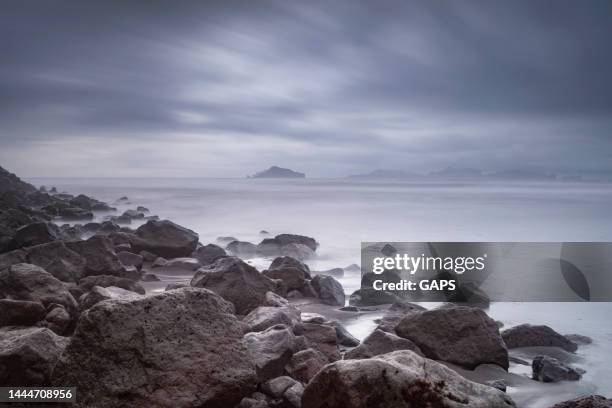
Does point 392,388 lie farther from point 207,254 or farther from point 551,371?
point 207,254

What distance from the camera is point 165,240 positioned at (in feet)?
34.5

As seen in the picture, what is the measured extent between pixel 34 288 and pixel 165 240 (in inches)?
199

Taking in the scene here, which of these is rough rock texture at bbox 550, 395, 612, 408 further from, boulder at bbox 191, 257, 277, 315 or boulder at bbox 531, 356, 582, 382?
boulder at bbox 191, 257, 277, 315

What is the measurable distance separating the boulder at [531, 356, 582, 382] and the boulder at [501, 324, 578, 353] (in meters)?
0.78

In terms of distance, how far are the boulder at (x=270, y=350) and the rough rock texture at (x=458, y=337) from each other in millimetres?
A: 1311

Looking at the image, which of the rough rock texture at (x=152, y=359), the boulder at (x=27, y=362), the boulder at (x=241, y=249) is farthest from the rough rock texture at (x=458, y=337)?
the boulder at (x=241, y=249)

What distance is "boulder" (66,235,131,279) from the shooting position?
24.5 feet

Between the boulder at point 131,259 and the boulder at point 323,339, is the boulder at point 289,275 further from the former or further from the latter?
the boulder at point 131,259

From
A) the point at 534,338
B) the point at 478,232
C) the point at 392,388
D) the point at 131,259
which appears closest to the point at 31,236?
the point at 131,259

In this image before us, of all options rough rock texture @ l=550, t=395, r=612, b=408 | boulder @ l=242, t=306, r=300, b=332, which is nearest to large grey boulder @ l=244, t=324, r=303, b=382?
boulder @ l=242, t=306, r=300, b=332

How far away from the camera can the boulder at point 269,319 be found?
4.96m

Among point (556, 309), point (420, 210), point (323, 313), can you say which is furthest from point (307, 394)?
point (420, 210)

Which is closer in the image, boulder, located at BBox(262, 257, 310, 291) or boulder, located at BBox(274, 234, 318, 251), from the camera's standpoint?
boulder, located at BBox(262, 257, 310, 291)

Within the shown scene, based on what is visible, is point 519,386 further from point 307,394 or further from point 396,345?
point 307,394
